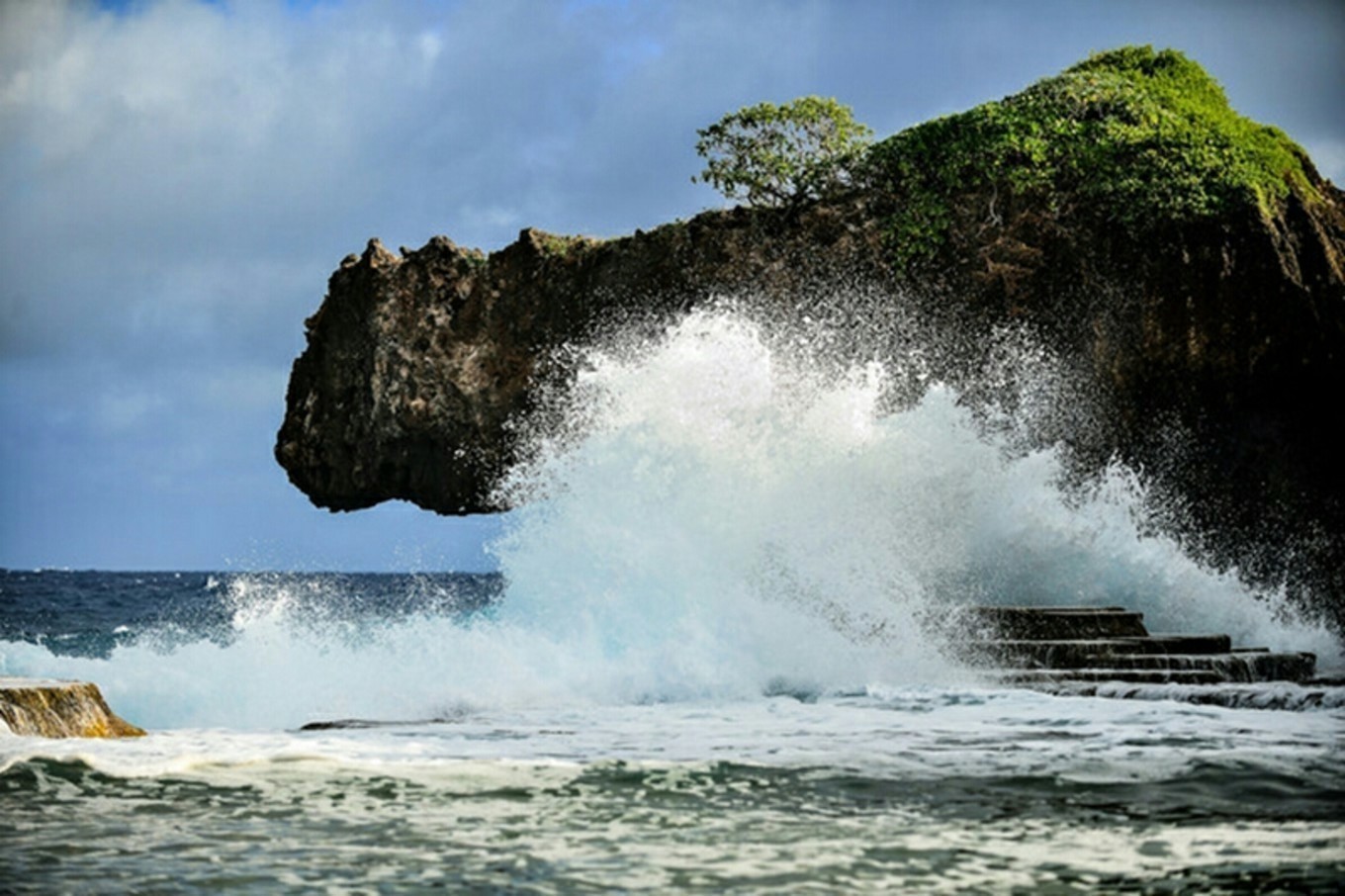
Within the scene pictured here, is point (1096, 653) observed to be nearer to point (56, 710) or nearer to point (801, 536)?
point (801, 536)

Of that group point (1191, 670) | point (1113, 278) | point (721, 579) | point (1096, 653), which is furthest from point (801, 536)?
point (1113, 278)

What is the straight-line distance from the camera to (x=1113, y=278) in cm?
1727

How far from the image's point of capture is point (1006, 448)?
53.7 feet

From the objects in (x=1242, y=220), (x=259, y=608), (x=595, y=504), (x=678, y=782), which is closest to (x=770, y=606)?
(x=595, y=504)

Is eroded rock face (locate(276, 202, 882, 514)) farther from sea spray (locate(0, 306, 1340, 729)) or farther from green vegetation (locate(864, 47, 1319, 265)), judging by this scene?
sea spray (locate(0, 306, 1340, 729))

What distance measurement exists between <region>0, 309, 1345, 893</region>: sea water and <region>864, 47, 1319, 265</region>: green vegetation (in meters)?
2.40

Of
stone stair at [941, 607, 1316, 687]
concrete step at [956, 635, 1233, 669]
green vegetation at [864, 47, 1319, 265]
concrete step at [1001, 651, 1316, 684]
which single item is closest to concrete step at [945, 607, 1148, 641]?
stone stair at [941, 607, 1316, 687]

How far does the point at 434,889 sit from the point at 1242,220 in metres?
15.7

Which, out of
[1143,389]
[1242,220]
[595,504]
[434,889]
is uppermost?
[1242,220]

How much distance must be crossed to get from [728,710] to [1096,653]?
3.69m

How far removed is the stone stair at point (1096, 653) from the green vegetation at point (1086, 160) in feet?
23.5

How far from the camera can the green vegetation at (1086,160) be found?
675 inches

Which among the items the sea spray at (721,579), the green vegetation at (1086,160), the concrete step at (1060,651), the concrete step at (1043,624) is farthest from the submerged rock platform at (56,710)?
the green vegetation at (1086,160)

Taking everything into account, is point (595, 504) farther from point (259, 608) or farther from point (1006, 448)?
point (1006, 448)
